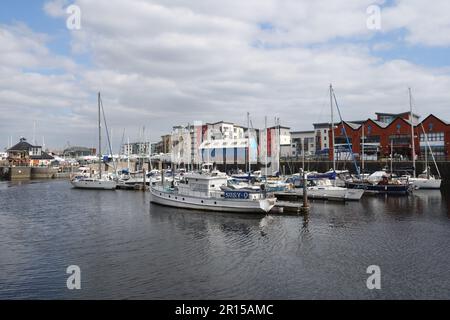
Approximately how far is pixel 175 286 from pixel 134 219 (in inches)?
876

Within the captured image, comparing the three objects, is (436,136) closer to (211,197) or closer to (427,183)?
(427,183)

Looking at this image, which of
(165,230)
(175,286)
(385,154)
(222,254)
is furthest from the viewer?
(385,154)

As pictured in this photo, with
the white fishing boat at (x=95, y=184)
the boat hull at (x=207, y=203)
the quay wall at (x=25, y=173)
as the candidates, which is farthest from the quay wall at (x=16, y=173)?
the boat hull at (x=207, y=203)

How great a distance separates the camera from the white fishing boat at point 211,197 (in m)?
41.9

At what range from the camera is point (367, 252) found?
84.7 ft

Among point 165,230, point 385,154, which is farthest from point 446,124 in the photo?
point 165,230

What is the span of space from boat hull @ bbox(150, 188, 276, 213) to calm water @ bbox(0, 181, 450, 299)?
4.98 ft

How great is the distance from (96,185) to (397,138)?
267 ft

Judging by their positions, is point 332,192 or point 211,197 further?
point 332,192

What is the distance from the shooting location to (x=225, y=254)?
25656 mm

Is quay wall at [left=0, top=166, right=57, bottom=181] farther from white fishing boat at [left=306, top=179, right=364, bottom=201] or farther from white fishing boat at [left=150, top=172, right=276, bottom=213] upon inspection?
white fishing boat at [left=306, top=179, right=364, bottom=201]

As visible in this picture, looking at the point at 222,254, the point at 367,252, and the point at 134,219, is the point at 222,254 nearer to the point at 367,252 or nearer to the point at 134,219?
the point at 367,252

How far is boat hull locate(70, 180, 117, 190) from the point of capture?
80.5 m

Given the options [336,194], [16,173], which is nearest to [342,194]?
[336,194]
